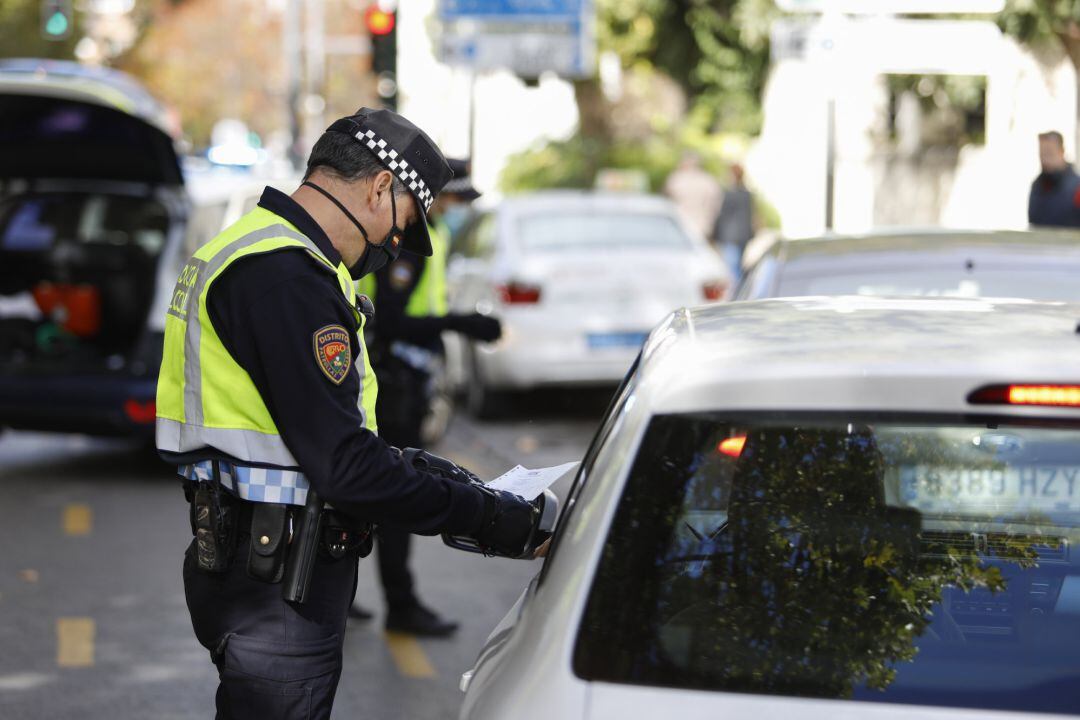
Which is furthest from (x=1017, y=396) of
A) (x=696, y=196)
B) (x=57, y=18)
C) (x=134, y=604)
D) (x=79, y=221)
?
(x=57, y=18)

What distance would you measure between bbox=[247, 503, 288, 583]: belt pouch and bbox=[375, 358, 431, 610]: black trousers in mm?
3412

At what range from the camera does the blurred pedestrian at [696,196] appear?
2027 cm

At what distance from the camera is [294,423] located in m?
3.04

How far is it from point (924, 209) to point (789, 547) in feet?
81.4

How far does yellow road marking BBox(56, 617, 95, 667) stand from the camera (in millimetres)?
6473

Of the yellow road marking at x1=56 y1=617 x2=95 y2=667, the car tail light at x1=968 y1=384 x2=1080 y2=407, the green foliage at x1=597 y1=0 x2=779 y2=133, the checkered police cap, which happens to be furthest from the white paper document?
the green foliage at x1=597 y1=0 x2=779 y2=133

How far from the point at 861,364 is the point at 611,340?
9905 millimetres

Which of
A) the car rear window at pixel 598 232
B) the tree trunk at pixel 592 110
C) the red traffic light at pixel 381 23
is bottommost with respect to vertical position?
the tree trunk at pixel 592 110

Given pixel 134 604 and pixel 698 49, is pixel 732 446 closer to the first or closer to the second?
pixel 134 604

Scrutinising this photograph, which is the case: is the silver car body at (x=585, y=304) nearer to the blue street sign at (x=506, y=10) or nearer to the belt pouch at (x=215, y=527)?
the blue street sign at (x=506, y=10)

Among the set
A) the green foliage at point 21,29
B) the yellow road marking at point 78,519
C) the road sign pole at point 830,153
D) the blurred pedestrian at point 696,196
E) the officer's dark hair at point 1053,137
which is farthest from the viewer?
the green foliage at point 21,29

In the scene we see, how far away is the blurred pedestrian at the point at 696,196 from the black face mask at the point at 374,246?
16.8 metres

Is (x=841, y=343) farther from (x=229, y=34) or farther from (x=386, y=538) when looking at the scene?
(x=229, y=34)

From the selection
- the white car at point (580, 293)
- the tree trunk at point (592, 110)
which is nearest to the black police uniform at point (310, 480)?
the white car at point (580, 293)
